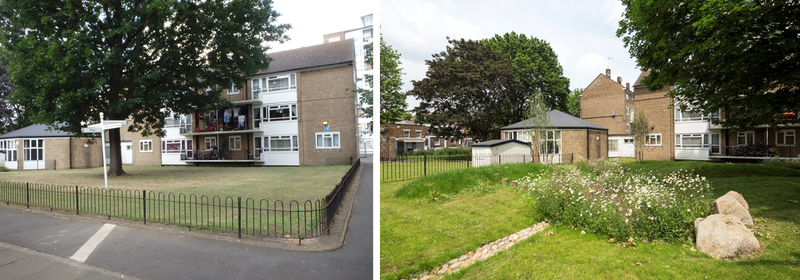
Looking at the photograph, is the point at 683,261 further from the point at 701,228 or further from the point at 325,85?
the point at 325,85

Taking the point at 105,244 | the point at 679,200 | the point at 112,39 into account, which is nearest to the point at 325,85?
the point at 112,39

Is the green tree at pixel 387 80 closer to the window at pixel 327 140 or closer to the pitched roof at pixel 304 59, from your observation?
the pitched roof at pixel 304 59

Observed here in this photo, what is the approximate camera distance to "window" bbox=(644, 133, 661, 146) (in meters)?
7.09

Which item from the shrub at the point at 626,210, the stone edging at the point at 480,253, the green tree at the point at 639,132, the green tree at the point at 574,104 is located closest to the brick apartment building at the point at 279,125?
the green tree at the point at 574,104

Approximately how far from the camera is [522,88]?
5.59 metres

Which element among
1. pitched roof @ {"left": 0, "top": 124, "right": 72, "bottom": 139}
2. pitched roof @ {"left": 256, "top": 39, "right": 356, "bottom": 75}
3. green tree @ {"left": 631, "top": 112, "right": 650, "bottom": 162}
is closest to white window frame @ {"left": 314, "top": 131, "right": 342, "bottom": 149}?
pitched roof @ {"left": 256, "top": 39, "right": 356, "bottom": 75}

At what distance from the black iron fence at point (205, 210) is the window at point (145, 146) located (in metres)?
14.5

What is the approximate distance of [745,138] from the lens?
12430 millimetres

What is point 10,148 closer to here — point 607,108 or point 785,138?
point 607,108

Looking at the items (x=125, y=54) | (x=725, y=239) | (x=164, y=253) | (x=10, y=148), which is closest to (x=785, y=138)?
(x=725, y=239)

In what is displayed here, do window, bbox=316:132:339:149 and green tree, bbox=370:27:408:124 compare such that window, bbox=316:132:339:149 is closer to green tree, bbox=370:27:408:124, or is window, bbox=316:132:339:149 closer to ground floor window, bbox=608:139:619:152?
ground floor window, bbox=608:139:619:152

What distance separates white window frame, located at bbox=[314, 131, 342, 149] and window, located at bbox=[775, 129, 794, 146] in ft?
58.6

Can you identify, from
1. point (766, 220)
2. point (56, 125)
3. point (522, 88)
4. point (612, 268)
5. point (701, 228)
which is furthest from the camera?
point (56, 125)

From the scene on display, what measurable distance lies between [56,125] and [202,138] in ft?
35.7
